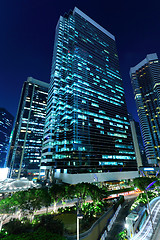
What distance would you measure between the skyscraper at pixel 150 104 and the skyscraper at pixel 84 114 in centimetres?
7471

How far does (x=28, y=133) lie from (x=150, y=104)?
6955 inches

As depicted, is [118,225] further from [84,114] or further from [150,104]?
[150,104]

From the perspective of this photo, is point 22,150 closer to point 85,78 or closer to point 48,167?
point 48,167

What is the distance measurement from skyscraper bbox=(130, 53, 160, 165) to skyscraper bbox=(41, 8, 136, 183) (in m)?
74.7

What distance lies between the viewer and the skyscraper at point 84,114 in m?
71.2

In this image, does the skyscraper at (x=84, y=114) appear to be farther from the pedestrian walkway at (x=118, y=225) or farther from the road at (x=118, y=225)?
the pedestrian walkway at (x=118, y=225)

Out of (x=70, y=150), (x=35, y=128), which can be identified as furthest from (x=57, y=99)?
(x=35, y=128)

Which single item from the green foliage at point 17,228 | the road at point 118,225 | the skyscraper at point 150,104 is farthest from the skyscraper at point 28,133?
the skyscraper at point 150,104

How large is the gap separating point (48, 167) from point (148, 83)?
192 m

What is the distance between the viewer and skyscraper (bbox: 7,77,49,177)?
13162 centimetres

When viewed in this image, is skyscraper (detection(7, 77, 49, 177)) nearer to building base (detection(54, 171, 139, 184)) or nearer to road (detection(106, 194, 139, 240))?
building base (detection(54, 171, 139, 184))

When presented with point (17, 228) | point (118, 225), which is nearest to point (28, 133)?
point (17, 228)

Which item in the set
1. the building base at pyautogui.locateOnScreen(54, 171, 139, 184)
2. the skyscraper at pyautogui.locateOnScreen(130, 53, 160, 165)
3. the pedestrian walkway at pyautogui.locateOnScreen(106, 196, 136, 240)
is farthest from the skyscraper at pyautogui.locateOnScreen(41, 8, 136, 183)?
the skyscraper at pyautogui.locateOnScreen(130, 53, 160, 165)

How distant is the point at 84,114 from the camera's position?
8000cm
